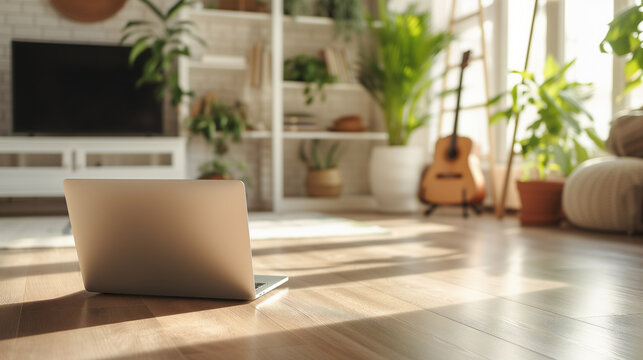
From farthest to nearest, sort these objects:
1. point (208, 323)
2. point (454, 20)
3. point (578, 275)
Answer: point (454, 20)
point (578, 275)
point (208, 323)

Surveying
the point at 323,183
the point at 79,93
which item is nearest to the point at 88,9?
the point at 79,93

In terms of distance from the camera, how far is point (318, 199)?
495 centimetres

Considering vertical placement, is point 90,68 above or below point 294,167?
above

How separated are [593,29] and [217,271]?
3381 mm

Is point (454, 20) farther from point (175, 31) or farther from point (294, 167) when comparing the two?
point (175, 31)

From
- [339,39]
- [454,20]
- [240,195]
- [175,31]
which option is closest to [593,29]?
[454,20]

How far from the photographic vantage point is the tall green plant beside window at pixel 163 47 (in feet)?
14.6

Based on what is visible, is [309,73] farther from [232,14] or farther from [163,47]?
[163,47]

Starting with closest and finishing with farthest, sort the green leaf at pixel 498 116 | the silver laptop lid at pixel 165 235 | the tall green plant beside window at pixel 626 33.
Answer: the silver laptop lid at pixel 165 235 < the tall green plant beside window at pixel 626 33 < the green leaf at pixel 498 116

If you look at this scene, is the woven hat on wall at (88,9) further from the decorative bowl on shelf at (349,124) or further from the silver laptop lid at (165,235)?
the silver laptop lid at (165,235)

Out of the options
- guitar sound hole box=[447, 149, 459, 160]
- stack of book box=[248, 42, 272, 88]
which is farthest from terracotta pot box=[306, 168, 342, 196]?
guitar sound hole box=[447, 149, 459, 160]

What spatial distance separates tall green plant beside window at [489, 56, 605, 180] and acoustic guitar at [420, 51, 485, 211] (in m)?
0.51

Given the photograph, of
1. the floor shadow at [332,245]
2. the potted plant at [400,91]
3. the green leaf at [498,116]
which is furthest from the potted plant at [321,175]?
the floor shadow at [332,245]

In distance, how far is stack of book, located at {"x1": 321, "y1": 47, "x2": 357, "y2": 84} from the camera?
5.01 m
